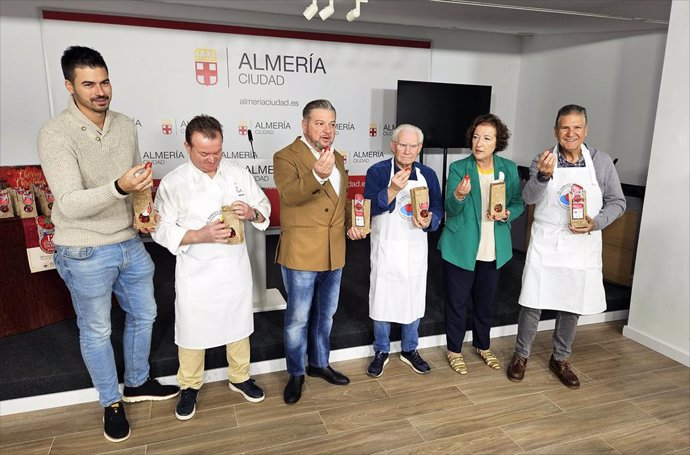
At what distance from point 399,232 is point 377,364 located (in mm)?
877

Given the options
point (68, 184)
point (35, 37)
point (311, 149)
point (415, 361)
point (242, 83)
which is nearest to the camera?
point (68, 184)

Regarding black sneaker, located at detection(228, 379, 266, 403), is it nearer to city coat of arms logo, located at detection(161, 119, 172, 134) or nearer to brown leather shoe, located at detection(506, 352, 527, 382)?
brown leather shoe, located at detection(506, 352, 527, 382)

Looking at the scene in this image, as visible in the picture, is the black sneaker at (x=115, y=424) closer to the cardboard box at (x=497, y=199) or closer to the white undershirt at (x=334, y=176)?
the white undershirt at (x=334, y=176)

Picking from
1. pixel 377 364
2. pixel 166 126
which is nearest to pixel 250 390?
pixel 377 364

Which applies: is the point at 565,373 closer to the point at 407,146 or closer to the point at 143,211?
the point at 407,146

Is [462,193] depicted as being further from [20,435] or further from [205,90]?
[205,90]

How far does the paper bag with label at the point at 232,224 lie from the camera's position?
232 centimetres

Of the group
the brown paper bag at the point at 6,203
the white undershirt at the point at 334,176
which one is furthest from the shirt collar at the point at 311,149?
the brown paper bag at the point at 6,203

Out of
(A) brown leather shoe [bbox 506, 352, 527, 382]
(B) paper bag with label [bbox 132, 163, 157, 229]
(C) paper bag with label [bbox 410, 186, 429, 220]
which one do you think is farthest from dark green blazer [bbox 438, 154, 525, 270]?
(B) paper bag with label [bbox 132, 163, 157, 229]

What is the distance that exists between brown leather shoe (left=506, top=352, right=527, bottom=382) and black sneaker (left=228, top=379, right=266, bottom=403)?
1516mm

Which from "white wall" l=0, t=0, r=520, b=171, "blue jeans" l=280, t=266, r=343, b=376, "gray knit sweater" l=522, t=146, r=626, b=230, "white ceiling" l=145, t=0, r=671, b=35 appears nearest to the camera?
"blue jeans" l=280, t=266, r=343, b=376

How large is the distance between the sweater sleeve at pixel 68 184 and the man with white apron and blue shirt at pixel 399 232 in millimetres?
1331

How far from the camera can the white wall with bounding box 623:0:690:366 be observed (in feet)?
10.4

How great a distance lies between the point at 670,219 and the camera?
3.28 metres
